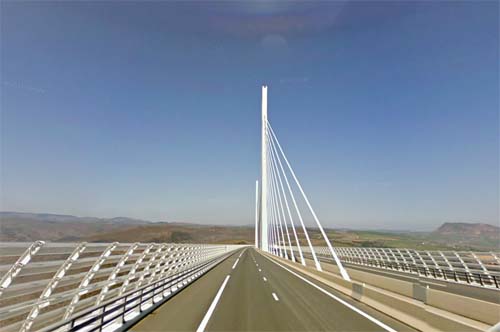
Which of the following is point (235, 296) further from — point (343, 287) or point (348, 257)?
point (348, 257)

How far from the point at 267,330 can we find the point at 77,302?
433cm

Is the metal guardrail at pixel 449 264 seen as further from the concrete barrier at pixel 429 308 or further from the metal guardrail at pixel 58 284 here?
the metal guardrail at pixel 58 284

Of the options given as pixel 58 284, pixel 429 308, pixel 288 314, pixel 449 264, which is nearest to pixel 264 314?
pixel 288 314

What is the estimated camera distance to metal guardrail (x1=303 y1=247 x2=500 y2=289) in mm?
21064

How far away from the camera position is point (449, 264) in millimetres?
26109

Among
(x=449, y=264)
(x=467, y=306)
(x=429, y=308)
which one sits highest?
(x=467, y=306)

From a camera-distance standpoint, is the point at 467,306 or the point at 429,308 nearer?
the point at 467,306

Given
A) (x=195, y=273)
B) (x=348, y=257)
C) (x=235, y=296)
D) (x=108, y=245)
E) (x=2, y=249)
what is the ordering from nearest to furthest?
(x=2, y=249) → (x=108, y=245) → (x=235, y=296) → (x=195, y=273) → (x=348, y=257)

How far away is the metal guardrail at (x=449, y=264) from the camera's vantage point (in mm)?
21064

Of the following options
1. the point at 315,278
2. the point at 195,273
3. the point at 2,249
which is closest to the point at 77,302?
the point at 2,249

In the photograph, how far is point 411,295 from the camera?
10.9 m

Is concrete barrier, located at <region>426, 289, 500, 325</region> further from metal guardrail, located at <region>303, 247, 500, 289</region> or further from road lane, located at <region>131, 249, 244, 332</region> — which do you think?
metal guardrail, located at <region>303, 247, 500, 289</region>

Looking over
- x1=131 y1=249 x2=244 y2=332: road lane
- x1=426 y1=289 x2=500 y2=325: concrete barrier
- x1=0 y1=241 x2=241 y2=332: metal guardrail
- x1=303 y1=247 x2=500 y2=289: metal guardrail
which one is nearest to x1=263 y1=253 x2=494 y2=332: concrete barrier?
x1=426 y1=289 x2=500 y2=325: concrete barrier

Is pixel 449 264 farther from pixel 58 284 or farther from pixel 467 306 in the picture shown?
pixel 58 284
